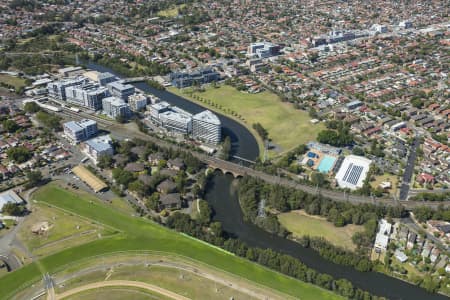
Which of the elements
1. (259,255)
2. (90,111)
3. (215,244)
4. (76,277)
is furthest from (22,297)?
(90,111)

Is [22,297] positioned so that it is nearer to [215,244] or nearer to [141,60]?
[215,244]

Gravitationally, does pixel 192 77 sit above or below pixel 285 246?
above

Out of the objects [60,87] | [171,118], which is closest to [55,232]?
[171,118]

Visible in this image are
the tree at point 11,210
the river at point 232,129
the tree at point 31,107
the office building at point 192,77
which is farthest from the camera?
the office building at point 192,77

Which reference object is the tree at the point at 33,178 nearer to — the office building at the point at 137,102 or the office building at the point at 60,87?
the office building at the point at 137,102

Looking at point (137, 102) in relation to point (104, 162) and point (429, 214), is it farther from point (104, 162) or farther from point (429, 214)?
point (429, 214)

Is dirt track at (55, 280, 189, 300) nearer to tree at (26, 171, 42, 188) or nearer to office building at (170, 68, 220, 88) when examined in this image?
tree at (26, 171, 42, 188)

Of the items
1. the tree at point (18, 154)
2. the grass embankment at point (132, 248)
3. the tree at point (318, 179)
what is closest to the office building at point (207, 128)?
the tree at point (318, 179)
